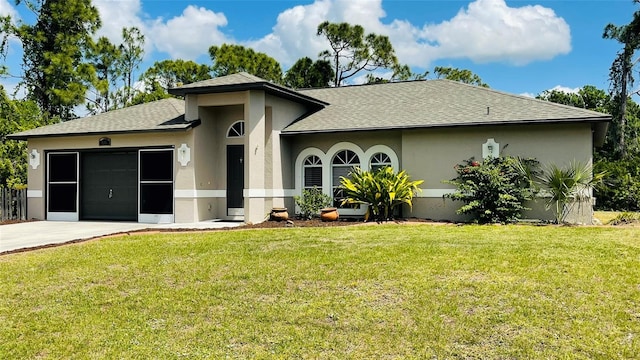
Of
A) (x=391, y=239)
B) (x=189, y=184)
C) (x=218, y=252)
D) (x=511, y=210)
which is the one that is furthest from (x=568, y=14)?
(x=218, y=252)

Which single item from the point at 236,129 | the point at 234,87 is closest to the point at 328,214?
the point at 236,129

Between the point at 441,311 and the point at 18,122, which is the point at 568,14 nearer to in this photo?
the point at 441,311

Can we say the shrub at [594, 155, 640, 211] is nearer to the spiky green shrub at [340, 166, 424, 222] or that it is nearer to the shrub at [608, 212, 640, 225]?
the shrub at [608, 212, 640, 225]

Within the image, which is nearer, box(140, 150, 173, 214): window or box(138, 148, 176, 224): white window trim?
box(138, 148, 176, 224): white window trim

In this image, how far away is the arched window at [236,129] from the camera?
17672 mm

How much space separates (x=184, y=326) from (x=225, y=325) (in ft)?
1.67

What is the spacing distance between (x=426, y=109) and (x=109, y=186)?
11.7 m

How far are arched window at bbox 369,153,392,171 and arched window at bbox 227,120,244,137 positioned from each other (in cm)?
468

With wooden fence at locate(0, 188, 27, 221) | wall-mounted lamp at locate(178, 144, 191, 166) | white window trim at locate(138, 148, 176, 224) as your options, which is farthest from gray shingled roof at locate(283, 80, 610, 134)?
wooden fence at locate(0, 188, 27, 221)

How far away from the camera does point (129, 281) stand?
795 cm

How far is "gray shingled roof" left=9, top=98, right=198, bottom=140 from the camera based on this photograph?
17.1 meters

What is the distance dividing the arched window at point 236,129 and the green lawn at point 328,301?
792 centimetres

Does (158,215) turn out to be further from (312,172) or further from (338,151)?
(338,151)

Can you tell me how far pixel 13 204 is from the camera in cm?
1859
